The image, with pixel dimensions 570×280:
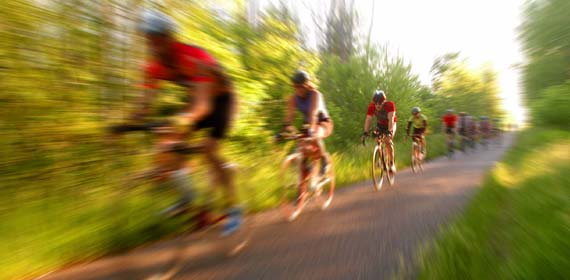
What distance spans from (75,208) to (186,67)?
2.06m

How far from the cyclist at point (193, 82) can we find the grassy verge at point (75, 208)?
0.86 feet

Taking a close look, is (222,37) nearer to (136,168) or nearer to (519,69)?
(136,168)

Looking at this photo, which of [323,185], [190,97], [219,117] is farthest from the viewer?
[323,185]

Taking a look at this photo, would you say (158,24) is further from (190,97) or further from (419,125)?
(419,125)

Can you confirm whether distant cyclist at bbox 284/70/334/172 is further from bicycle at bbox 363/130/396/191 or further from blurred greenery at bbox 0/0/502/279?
bicycle at bbox 363/130/396/191

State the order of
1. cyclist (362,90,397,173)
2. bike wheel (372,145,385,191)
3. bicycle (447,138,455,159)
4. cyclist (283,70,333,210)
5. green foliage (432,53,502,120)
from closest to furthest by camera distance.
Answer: cyclist (283,70,333,210)
bike wheel (372,145,385,191)
cyclist (362,90,397,173)
bicycle (447,138,455,159)
green foliage (432,53,502,120)

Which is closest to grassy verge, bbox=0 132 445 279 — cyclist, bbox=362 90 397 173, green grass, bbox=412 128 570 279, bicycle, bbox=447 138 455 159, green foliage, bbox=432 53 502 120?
green grass, bbox=412 128 570 279

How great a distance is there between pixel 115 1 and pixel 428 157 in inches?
527

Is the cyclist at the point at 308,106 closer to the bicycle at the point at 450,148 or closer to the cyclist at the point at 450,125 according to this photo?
the bicycle at the point at 450,148

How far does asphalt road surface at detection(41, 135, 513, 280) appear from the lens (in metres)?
2.65

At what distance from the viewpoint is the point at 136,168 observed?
3.95m

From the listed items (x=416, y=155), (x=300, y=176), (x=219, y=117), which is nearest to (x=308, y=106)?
(x=300, y=176)

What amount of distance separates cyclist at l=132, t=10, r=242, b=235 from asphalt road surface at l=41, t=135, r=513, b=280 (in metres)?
0.53

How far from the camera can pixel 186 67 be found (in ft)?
8.43
